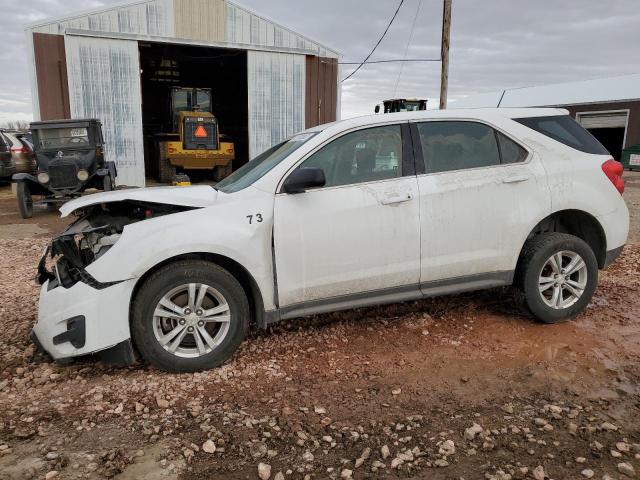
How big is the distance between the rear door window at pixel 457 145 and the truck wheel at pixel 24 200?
924 cm

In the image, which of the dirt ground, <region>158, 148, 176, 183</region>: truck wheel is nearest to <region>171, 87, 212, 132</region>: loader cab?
<region>158, 148, 176, 183</region>: truck wheel

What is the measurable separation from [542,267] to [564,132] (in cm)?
120

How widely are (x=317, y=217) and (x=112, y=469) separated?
1966 mm

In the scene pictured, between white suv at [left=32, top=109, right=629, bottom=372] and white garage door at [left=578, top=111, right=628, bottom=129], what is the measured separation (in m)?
29.6

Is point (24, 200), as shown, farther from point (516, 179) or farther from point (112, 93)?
point (516, 179)

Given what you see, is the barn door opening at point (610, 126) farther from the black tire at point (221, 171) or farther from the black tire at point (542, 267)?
the black tire at point (542, 267)

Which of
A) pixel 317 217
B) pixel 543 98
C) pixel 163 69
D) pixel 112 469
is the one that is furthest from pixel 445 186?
pixel 543 98

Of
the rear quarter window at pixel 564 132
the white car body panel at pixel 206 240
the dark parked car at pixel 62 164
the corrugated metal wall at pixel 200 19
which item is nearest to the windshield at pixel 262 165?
the white car body panel at pixel 206 240

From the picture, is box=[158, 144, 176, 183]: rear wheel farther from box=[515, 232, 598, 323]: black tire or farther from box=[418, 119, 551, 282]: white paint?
box=[515, 232, 598, 323]: black tire

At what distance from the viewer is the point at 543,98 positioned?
112 ft

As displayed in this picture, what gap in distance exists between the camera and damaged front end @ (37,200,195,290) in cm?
339

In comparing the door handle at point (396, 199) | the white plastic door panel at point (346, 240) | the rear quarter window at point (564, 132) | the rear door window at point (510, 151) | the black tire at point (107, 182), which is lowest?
the black tire at point (107, 182)

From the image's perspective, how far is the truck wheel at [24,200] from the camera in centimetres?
1018

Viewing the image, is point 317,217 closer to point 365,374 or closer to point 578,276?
point 365,374
